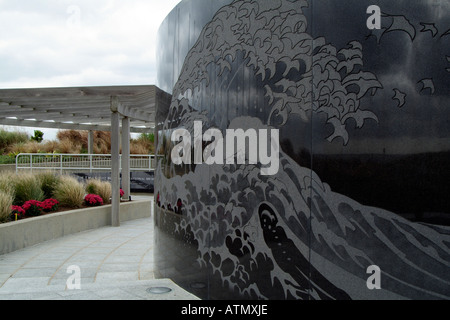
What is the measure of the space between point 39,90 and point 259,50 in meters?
8.97

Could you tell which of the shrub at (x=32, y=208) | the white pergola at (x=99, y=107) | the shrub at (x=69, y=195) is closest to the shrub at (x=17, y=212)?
the shrub at (x=32, y=208)

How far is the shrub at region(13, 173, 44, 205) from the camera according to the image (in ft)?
29.9

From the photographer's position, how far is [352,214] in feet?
8.66

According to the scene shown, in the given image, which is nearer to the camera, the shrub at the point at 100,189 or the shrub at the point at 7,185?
the shrub at the point at 7,185

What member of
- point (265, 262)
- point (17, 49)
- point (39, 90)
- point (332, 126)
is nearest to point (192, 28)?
point (332, 126)

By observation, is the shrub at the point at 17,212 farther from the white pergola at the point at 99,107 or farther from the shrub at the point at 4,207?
the white pergola at the point at 99,107

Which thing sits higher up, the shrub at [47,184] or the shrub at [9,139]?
the shrub at [9,139]

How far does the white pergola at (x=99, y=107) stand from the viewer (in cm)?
1026

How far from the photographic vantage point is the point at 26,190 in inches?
362

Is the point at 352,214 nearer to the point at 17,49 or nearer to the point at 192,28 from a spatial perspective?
the point at 192,28

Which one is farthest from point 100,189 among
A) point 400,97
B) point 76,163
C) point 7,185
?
point 400,97

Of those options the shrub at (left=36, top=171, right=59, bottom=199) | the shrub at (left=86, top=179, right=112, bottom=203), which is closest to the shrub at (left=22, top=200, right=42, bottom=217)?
the shrub at (left=36, top=171, right=59, bottom=199)

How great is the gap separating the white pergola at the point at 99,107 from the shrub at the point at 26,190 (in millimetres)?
1749

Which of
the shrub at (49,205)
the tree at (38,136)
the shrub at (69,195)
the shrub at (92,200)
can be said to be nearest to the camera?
the shrub at (49,205)
